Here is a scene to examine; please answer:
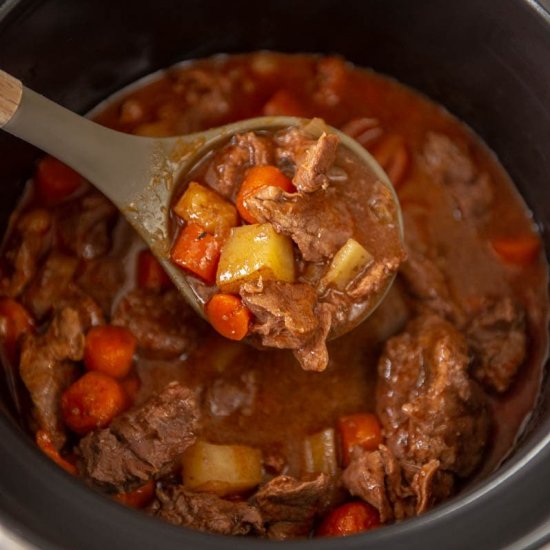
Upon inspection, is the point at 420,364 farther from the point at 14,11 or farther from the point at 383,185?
the point at 14,11

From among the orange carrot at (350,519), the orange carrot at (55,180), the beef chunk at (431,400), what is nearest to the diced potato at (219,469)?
the orange carrot at (350,519)

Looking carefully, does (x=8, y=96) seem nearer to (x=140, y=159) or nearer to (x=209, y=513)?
(x=140, y=159)

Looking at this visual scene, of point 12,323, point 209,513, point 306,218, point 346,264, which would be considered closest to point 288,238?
point 306,218

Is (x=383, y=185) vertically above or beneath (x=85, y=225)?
above

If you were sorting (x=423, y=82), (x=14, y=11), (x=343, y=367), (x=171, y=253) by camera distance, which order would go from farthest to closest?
(x=423, y=82) → (x=343, y=367) → (x=171, y=253) → (x=14, y=11)

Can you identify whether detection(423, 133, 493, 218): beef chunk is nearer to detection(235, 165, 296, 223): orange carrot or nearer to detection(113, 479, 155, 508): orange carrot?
detection(235, 165, 296, 223): orange carrot

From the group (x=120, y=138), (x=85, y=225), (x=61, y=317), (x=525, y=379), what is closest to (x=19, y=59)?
(x=120, y=138)

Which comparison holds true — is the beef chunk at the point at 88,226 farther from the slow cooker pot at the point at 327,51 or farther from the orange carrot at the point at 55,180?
the slow cooker pot at the point at 327,51
